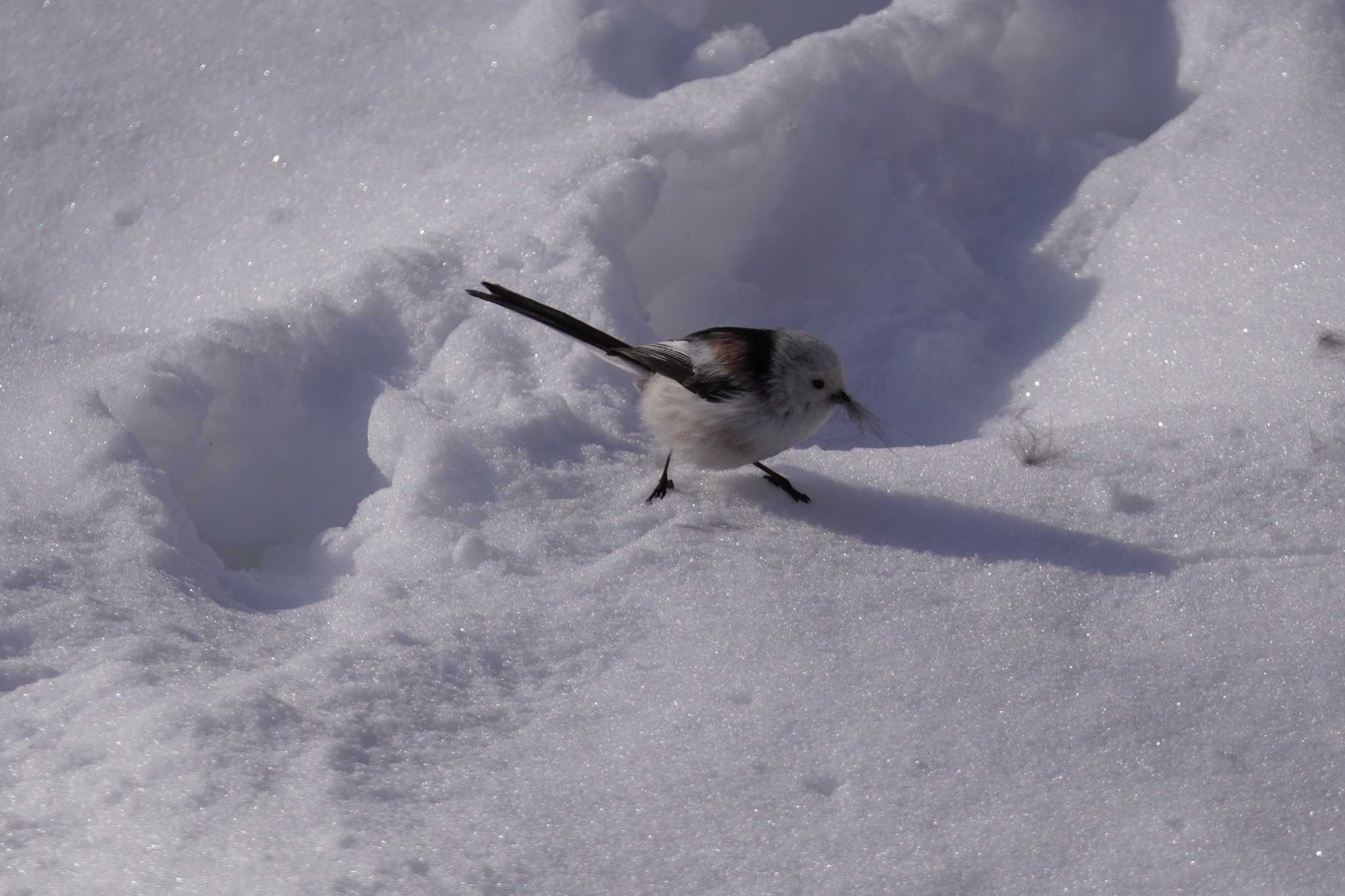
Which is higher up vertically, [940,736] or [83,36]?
[83,36]

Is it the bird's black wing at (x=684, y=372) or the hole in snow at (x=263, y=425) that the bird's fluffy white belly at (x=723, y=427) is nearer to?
the bird's black wing at (x=684, y=372)

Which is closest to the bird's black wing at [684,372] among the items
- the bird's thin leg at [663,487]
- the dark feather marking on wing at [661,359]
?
the dark feather marking on wing at [661,359]

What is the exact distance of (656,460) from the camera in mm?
3707

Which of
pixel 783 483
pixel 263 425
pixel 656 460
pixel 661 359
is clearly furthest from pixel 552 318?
pixel 263 425

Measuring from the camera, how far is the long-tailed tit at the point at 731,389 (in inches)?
131

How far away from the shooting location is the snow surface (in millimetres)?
2365

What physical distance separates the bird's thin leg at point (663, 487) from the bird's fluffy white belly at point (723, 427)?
0.20ft

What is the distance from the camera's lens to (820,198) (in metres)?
4.74

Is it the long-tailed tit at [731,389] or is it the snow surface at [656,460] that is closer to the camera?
A: the snow surface at [656,460]

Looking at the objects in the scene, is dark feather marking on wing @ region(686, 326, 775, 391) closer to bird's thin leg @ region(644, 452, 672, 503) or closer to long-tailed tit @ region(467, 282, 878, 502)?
long-tailed tit @ region(467, 282, 878, 502)

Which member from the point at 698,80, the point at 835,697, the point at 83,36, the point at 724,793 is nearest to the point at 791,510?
the point at 835,697

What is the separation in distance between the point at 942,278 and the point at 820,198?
22.9 inches

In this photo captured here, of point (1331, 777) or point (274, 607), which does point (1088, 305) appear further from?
point (274, 607)

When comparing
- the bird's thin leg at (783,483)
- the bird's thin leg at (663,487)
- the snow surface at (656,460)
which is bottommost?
the bird's thin leg at (783,483)
